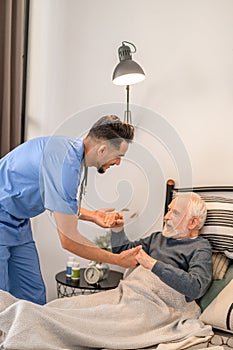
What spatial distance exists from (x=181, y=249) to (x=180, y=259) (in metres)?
0.05

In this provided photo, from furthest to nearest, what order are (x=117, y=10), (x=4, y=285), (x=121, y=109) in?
(x=117, y=10) → (x=4, y=285) → (x=121, y=109)

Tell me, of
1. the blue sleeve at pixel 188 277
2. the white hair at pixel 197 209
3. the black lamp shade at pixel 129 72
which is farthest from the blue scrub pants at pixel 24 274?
the black lamp shade at pixel 129 72

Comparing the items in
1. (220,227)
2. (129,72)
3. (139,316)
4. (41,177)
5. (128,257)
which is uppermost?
(129,72)

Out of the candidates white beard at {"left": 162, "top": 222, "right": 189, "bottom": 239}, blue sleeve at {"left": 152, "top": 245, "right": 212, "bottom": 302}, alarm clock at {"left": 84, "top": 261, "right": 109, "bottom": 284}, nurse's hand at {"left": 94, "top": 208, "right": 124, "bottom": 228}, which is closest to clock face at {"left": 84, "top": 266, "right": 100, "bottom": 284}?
alarm clock at {"left": 84, "top": 261, "right": 109, "bottom": 284}

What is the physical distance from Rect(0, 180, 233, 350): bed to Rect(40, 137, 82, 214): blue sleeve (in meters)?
0.37

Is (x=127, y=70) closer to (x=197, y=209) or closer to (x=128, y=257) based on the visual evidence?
(x=197, y=209)

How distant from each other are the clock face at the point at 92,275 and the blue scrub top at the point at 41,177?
0.56 m

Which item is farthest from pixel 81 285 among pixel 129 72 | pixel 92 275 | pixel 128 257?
pixel 129 72

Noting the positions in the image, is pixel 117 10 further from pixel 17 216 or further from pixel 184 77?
pixel 17 216

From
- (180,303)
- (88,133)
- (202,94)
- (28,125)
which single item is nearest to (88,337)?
(180,303)

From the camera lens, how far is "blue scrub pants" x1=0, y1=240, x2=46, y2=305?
2412 millimetres

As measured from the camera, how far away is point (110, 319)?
215cm

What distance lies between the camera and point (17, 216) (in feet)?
7.72

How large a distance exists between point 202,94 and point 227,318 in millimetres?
1187
